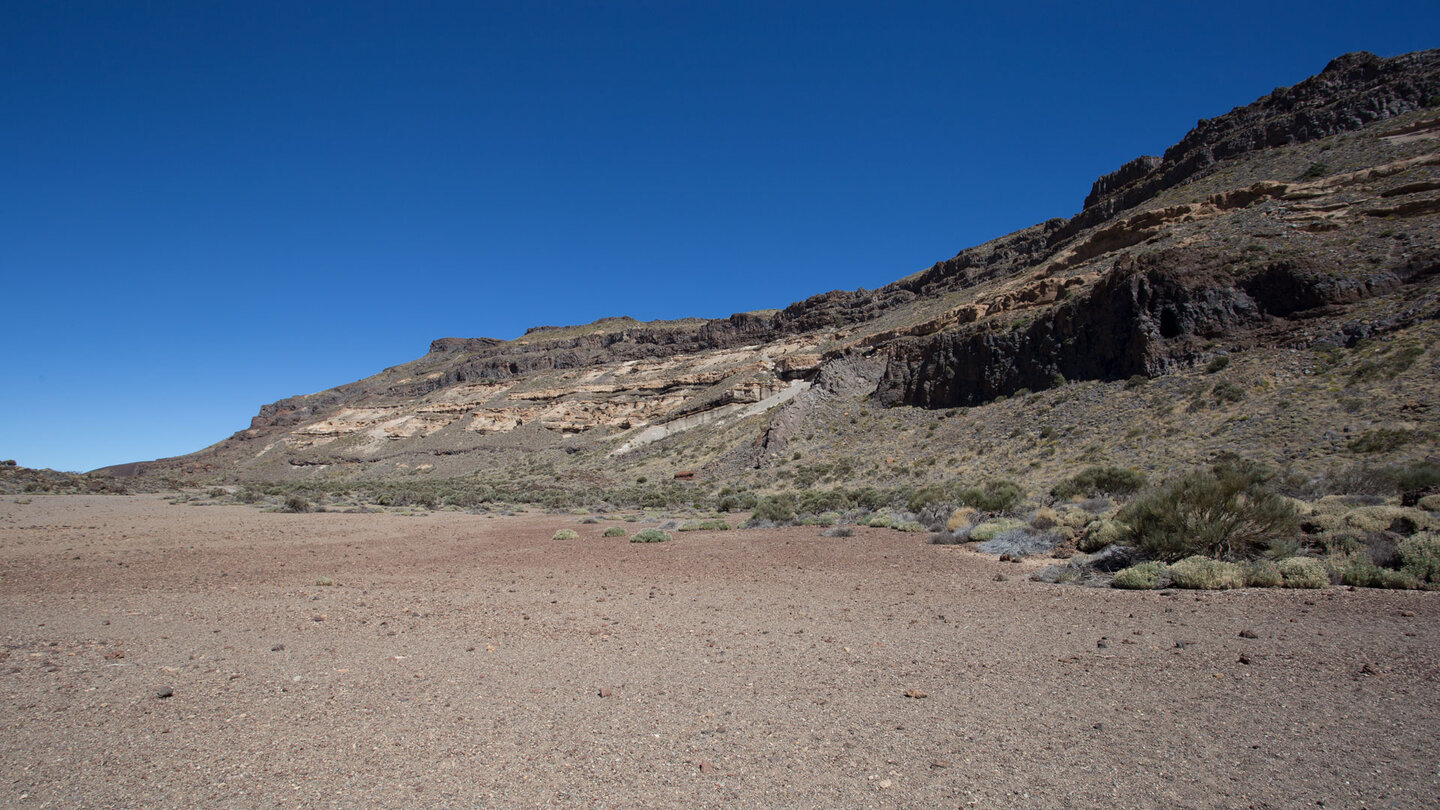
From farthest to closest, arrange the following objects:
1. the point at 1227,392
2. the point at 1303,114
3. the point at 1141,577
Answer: the point at 1303,114 < the point at 1227,392 < the point at 1141,577

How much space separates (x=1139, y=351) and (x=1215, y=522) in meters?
21.1

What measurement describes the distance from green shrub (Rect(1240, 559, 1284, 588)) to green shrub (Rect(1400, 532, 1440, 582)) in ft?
3.65

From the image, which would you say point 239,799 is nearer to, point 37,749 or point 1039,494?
point 37,749

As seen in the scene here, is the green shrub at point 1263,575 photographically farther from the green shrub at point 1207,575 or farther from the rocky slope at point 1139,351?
→ the rocky slope at point 1139,351

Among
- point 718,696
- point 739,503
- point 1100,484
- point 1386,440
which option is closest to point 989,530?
point 1100,484

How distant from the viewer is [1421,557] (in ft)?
22.9

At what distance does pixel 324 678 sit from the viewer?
16.8ft

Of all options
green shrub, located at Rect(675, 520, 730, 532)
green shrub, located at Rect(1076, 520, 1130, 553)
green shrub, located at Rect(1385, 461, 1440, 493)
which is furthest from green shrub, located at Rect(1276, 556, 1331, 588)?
green shrub, located at Rect(675, 520, 730, 532)

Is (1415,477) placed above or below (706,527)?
above

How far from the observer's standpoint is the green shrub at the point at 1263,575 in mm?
7346

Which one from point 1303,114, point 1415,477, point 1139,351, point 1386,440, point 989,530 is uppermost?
point 1303,114

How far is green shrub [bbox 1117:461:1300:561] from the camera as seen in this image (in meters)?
8.74

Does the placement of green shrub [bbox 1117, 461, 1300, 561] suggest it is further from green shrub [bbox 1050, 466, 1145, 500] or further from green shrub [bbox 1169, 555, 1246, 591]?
green shrub [bbox 1050, 466, 1145, 500]

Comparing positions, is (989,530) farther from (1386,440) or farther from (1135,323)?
(1135,323)
